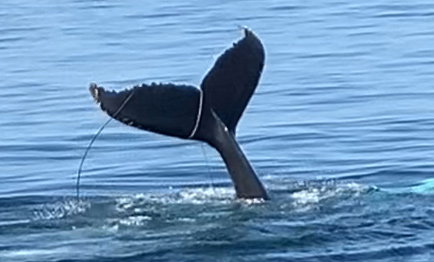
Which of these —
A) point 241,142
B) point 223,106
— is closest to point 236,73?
point 223,106

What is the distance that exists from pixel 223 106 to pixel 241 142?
4.78m

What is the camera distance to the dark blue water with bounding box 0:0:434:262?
13812 mm

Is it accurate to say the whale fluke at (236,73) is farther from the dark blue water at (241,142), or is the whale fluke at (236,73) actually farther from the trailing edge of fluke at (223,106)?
the dark blue water at (241,142)

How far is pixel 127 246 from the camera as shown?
13656 mm

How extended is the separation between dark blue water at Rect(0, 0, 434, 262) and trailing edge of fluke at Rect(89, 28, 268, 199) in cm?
27

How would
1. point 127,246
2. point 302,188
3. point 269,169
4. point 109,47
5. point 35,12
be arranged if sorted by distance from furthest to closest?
1. point 35,12
2. point 109,47
3. point 269,169
4. point 302,188
5. point 127,246

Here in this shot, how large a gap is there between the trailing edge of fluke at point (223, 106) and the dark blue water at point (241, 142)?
10.7 inches

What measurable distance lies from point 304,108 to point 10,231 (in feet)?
23.9

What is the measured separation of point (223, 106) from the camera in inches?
576

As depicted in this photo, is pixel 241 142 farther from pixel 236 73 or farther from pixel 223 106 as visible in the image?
pixel 236 73

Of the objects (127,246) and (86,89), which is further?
(86,89)

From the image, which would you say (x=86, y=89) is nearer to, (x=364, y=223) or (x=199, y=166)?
Result: (x=199, y=166)

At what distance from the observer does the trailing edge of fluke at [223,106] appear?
14359 millimetres

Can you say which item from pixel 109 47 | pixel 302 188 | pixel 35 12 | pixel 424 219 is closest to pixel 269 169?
pixel 302 188
